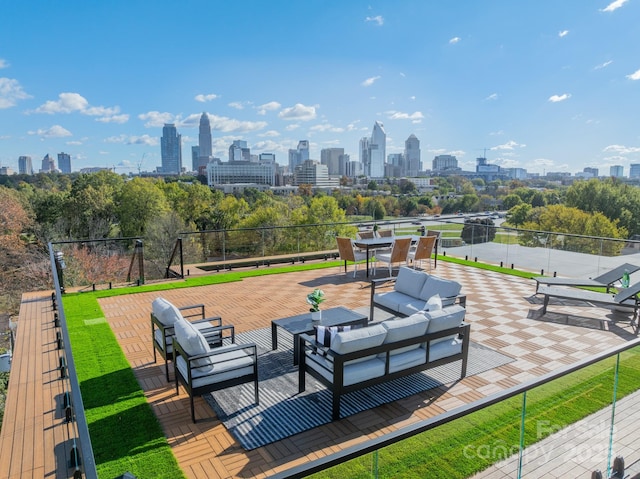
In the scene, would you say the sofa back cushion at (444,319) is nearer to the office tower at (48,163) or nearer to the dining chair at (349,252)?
the dining chair at (349,252)

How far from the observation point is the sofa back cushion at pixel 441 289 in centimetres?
545

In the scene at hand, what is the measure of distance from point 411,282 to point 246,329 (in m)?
2.49

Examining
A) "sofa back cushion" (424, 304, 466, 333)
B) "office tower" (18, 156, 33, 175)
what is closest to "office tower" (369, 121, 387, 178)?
"office tower" (18, 156, 33, 175)

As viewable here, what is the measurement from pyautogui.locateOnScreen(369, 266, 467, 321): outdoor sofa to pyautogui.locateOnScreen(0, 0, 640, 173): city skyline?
10.1m

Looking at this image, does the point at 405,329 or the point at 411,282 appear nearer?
the point at 405,329

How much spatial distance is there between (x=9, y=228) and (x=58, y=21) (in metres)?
10.8

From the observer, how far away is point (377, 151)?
131250mm

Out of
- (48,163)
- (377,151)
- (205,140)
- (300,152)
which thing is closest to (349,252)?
(377,151)

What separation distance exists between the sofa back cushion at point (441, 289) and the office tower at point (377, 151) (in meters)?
115

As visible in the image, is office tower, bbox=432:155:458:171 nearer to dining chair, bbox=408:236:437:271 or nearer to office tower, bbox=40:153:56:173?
office tower, bbox=40:153:56:173

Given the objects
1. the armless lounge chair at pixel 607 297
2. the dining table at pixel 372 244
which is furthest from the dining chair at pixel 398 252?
the armless lounge chair at pixel 607 297

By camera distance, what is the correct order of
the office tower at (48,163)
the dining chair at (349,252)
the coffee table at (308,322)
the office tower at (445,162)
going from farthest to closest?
1. the office tower at (445,162)
2. the office tower at (48,163)
3. the dining chair at (349,252)
4. the coffee table at (308,322)

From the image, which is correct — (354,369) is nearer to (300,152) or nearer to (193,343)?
(193,343)

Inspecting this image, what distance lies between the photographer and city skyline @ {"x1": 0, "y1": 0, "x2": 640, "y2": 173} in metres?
16.5
